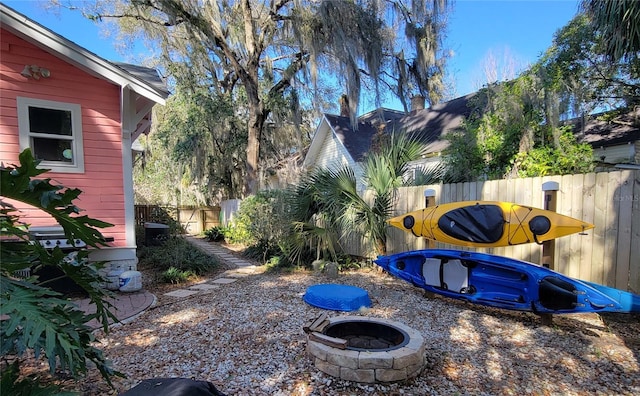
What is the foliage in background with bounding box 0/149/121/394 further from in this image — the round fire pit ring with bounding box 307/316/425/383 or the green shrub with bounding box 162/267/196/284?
the green shrub with bounding box 162/267/196/284

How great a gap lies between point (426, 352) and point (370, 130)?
12309mm

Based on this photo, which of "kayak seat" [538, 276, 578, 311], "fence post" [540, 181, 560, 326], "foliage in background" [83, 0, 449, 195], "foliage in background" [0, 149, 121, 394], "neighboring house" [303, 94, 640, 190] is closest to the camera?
"foliage in background" [0, 149, 121, 394]

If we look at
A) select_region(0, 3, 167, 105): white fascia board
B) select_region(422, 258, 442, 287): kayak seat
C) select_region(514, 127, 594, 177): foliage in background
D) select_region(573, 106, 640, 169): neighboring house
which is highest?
select_region(0, 3, 167, 105): white fascia board

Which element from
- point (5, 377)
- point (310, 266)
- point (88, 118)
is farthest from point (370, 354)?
point (88, 118)

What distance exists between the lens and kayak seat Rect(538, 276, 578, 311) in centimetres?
347

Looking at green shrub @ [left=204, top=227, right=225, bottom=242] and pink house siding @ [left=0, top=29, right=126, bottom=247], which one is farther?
green shrub @ [left=204, top=227, right=225, bottom=242]

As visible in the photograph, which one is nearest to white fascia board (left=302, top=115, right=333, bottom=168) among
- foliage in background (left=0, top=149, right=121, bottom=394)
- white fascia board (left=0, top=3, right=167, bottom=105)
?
white fascia board (left=0, top=3, right=167, bottom=105)

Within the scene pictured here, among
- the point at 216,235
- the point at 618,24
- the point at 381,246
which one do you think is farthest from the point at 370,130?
the point at 618,24

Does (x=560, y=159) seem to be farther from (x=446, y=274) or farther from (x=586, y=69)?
(x=586, y=69)

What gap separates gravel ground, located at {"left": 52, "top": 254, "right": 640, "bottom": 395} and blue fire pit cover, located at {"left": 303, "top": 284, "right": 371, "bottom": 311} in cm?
12

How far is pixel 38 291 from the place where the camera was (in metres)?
1.63

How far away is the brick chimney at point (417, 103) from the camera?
13154mm

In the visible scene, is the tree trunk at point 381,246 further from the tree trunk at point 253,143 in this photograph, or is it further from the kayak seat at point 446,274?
the tree trunk at point 253,143

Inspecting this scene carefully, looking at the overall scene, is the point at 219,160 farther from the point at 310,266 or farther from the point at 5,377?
the point at 5,377
